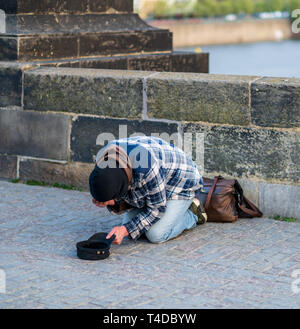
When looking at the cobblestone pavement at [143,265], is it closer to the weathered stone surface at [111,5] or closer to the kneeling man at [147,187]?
the kneeling man at [147,187]

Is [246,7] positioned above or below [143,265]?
above

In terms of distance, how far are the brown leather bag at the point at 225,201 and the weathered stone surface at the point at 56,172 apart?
1240 millimetres

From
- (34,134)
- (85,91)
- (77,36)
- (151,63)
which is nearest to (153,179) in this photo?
(85,91)

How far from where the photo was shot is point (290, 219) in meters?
5.58

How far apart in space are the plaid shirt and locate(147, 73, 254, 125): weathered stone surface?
70 centimetres

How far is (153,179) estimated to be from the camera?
471 centimetres

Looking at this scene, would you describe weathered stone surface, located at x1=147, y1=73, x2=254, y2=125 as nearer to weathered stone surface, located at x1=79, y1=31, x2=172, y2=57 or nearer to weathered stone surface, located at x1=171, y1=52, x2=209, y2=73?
weathered stone surface, located at x1=79, y1=31, x2=172, y2=57

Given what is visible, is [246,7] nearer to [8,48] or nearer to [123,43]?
[123,43]

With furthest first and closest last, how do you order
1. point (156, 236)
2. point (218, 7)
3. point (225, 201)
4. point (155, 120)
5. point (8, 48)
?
point (218, 7) < point (8, 48) < point (155, 120) < point (225, 201) < point (156, 236)

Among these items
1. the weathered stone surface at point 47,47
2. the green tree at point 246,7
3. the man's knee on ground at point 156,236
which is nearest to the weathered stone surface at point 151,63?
the weathered stone surface at point 47,47

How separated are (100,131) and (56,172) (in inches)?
23.2

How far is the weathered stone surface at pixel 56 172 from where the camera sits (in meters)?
6.42

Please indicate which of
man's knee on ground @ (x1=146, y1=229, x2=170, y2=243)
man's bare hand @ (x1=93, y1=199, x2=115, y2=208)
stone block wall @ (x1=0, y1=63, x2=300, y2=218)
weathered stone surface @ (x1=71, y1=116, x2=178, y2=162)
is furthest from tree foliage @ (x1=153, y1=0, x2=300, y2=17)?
man's bare hand @ (x1=93, y1=199, x2=115, y2=208)
